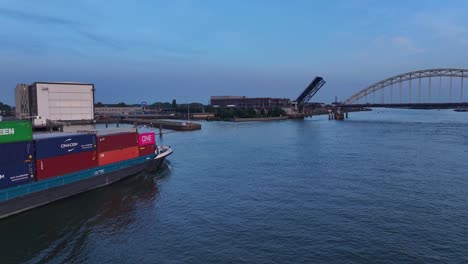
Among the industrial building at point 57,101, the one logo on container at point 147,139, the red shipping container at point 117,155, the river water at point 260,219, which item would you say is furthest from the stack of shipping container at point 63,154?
the industrial building at point 57,101

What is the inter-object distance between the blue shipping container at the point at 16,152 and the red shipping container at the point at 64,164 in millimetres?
830

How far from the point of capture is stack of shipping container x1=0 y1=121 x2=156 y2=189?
61.7 ft

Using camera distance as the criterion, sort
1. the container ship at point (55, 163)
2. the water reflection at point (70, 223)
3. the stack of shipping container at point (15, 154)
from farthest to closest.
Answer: the container ship at point (55, 163) < the stack of shipping container at point (15, 154) < the water reflection at point (70, 223)

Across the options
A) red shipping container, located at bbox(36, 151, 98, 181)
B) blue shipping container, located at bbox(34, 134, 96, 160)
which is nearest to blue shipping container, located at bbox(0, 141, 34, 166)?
blue shipping container, located at bbox(34, 134, 96, 160)

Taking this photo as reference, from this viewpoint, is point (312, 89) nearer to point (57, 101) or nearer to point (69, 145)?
point (57, 101)

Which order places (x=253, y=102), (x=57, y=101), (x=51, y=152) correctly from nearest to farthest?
(x=51, y=152) < (x=57, y=101) < (x=253, y=102)

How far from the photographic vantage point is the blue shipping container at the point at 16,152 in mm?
18531

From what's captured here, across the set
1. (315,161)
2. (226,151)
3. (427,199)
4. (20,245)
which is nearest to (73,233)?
(20,245)

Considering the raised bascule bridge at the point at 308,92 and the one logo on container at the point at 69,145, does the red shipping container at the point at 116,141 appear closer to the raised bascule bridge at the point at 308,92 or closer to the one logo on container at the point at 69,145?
the one logo on container at the point at 69,145

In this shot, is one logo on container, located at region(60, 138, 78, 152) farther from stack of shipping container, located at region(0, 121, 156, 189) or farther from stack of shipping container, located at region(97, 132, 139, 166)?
stack of shipping container, located at region(97, 132, 139, 166)

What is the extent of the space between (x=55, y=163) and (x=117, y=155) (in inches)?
246

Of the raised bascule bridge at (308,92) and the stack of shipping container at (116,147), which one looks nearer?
the stack of shipping container at (116,147)

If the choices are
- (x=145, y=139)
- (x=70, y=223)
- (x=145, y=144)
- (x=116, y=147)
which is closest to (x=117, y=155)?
(x=116, y=147)

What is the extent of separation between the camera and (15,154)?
1909 centimetres
